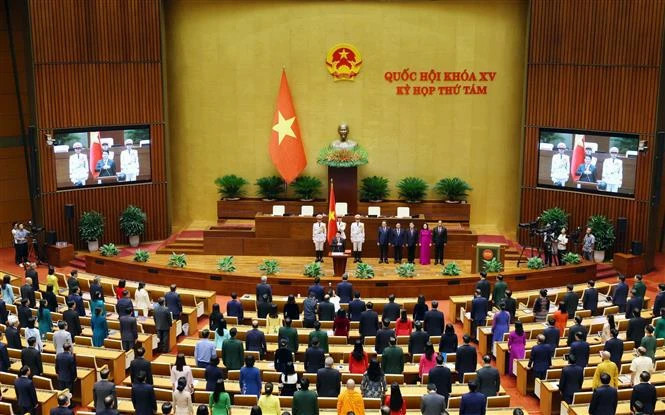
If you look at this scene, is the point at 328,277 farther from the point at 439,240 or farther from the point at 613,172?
the point at 613,172

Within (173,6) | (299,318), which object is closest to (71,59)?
(173,6)

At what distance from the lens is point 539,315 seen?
59.3 ft

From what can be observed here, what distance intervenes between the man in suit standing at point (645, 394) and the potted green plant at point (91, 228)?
16303 mm

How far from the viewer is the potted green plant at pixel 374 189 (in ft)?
86.8

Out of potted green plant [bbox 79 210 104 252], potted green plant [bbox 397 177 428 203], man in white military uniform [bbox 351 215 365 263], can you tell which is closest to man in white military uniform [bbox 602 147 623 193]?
potted green plant [bbox 397 177 428 203]

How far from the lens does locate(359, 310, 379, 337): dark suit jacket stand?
53.2ft

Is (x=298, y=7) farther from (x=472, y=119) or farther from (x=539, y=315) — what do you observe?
(x=539, y=315)

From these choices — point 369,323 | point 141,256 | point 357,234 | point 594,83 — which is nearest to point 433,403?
point 369,323

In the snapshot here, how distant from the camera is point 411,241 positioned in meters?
23.3

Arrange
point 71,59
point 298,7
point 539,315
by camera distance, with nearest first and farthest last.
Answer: point 539,315 < point 71,59 < point 298,7

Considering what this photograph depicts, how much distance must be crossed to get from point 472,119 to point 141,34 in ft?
32.3

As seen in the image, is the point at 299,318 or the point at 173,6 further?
the point at 173,6

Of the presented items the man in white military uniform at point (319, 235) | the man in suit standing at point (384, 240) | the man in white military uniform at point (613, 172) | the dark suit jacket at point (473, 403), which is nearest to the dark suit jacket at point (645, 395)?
the dark suit jacket at point (473, 403)

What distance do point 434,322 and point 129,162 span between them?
12.6m
